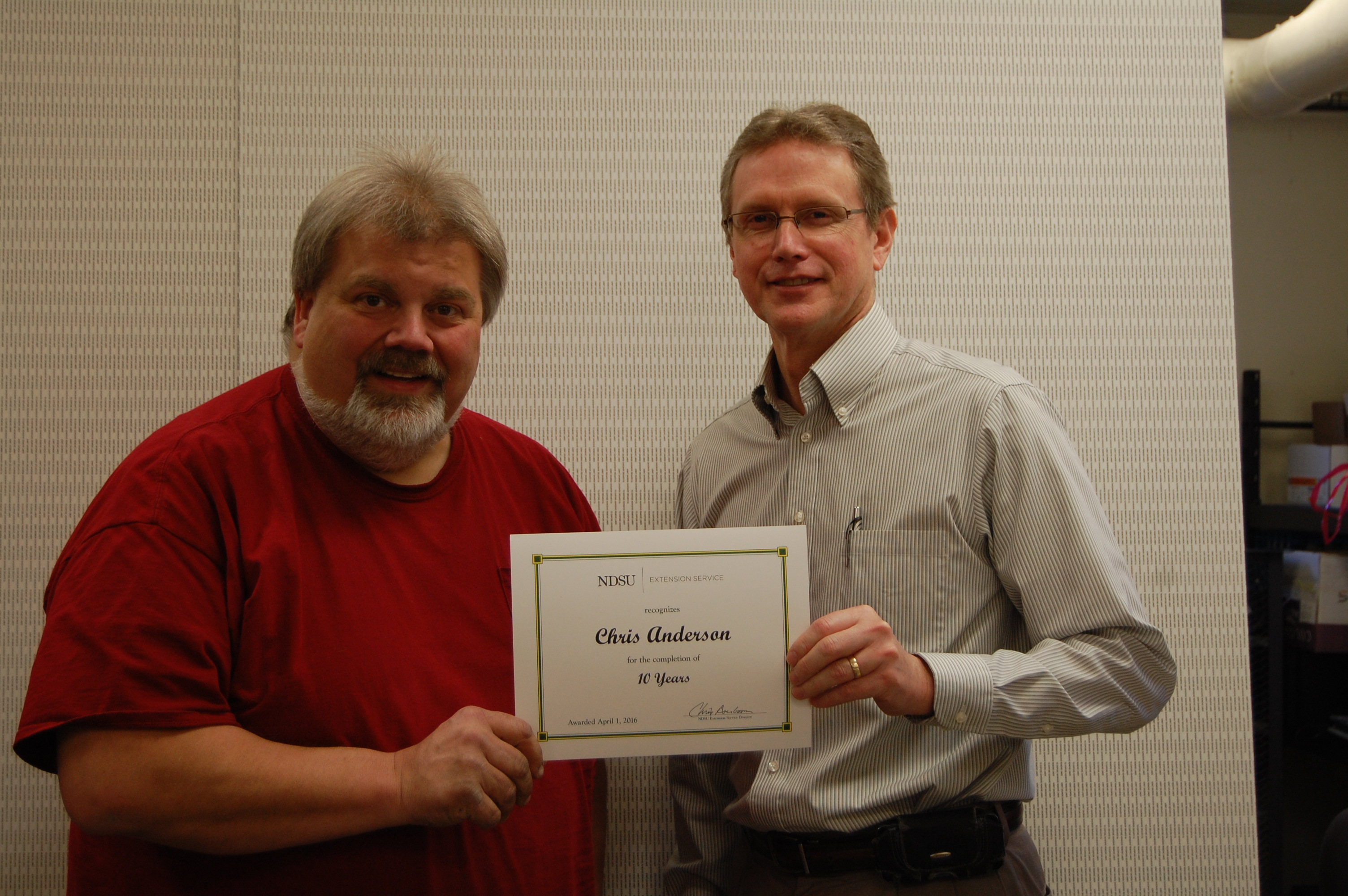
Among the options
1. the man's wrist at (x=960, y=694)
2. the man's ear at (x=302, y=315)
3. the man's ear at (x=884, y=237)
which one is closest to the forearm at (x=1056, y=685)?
the man's wrist at (x=960, y=694)

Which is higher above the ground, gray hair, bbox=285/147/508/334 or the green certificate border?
gray hair, bbox=285/147/508/334

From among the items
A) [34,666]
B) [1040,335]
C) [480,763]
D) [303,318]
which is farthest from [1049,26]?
[34,666]

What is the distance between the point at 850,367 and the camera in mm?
1531

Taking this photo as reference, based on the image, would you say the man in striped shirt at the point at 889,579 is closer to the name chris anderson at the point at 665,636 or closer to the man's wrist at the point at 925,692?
the man's wrist at the point at 925,692

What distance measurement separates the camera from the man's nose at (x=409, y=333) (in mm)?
1329

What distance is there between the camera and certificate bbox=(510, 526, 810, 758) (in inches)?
48.4

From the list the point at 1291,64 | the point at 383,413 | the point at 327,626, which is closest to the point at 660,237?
the point at 383,413

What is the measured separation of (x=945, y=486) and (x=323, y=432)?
1036 millimetres

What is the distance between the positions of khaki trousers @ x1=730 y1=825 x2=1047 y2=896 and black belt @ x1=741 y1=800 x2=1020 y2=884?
0.04 ft

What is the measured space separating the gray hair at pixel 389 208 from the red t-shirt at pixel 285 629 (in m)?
0.23

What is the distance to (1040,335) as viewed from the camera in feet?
6.52

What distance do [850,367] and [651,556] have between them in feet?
1.80

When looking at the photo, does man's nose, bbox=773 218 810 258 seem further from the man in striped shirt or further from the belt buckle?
the belt buckle
